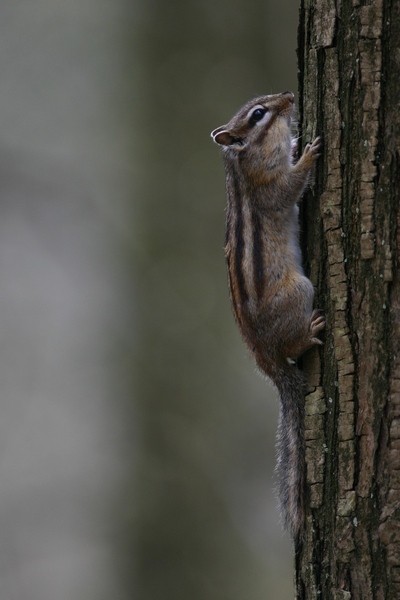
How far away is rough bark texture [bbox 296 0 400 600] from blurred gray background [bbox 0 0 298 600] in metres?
4.98

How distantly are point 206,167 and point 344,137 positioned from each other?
5171 mm

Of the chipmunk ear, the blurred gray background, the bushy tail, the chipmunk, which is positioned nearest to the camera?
the bushy tail

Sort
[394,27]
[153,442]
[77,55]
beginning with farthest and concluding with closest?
[77,55], [153,442], [394,27]

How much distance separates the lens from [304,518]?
3148mm

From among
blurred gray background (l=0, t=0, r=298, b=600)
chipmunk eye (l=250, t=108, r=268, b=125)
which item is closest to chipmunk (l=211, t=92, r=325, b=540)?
chipmunk eye (l=250, t=108, r=268, b=125)

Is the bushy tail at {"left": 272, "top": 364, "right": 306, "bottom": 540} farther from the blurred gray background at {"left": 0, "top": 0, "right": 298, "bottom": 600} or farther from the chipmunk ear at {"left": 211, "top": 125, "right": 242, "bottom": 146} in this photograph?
the blurred gray background at {"left": 0, "top": 0, "right": 298, "bottom": 600}

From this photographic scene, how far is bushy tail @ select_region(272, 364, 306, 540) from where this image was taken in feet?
10.5

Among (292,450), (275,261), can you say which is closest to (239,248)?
(275,261)

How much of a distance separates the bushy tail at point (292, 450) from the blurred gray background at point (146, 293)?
4.73 meters

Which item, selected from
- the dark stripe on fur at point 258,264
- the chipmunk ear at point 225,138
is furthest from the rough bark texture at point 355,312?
the chipmunk ear at point 225,138

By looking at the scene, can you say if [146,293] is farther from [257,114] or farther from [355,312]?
[355,312]

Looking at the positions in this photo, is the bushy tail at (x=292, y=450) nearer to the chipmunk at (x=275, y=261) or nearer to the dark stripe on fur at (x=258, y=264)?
the chipmunk at (x=275, y=261)

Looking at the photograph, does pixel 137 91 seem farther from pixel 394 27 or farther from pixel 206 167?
pixel 394 27

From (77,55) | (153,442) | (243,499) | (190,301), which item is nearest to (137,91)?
(77,55)
